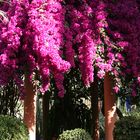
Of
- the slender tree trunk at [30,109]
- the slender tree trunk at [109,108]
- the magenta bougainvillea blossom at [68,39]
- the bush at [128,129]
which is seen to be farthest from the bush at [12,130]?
the slender tree trunk at [109,108]

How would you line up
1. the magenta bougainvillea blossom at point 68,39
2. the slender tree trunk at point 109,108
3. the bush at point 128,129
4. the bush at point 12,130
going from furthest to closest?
1. the slender tree trunk at point 109,108
2. the bush at point 128,129
3. the magenta bougainvillea blossom at point 68,39
4. the bush at point 12,130

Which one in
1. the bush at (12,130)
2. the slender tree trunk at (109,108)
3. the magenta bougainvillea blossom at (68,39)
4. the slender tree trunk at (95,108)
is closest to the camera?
the bush at (12,130)

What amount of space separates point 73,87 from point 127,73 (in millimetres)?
4589

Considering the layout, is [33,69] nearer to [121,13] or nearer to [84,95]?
[121,13]

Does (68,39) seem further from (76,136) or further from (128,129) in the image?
(128,129)

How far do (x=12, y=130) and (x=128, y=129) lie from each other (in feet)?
7.60

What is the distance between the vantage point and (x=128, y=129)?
7746 millimetres

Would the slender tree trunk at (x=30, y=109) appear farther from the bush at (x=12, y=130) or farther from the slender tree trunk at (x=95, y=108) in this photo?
the slender tree trunk at (x=95, y=108)

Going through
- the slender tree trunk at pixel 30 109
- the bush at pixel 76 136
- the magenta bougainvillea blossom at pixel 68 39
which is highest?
the magenta bougainvillea blossom at pixel 68 39

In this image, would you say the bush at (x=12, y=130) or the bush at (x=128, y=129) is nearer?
the bush at (x=12, y=130)

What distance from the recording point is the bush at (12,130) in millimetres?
6801

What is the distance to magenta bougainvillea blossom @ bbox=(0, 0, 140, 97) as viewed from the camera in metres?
7.20

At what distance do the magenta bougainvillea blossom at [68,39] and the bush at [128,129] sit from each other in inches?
37.1

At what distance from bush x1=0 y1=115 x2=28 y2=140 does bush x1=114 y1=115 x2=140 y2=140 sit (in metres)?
1.87
